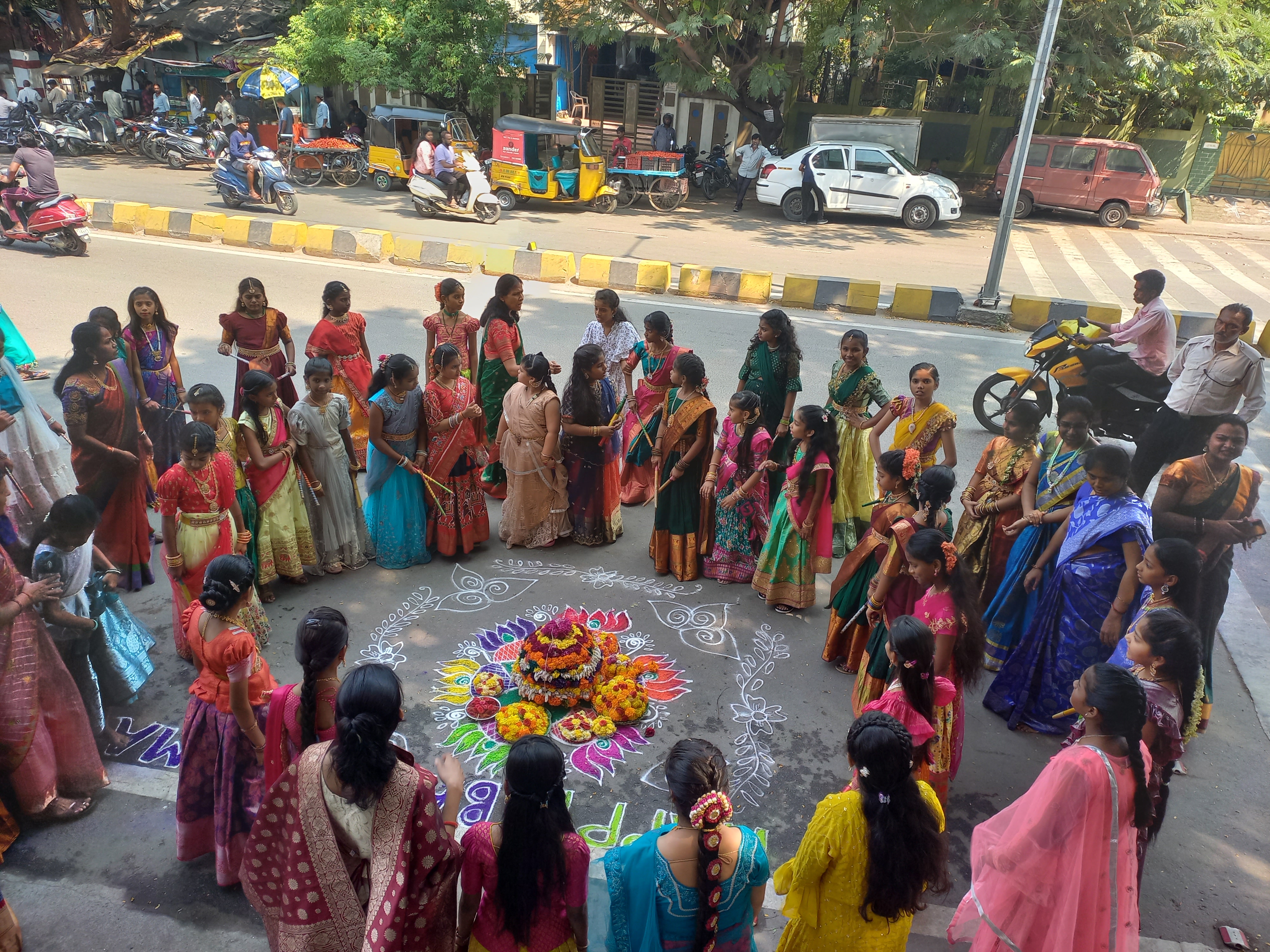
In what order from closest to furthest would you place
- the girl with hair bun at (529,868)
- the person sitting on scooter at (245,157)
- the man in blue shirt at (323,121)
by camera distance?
the girl with hair bun at (529,868), the person sitting on scooter at (245,157), the man in blue shirt at (323,121)

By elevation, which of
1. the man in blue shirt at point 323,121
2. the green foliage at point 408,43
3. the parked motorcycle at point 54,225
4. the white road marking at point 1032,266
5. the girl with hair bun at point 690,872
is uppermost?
the green foliage at point 408,43

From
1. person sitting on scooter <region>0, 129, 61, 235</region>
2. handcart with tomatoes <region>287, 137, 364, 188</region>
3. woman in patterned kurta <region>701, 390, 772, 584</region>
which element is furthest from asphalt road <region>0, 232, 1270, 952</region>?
handcart with tomatoes <region>287, 137, 364, 188</region>

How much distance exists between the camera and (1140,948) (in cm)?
340

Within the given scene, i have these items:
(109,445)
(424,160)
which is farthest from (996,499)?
(424,160)

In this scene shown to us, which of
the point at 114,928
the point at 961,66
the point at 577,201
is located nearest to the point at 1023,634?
the point at 114,928

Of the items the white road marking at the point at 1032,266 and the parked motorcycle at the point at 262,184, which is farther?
the parked motorcycle at the point at 262,184

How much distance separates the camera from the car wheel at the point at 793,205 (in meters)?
18.5

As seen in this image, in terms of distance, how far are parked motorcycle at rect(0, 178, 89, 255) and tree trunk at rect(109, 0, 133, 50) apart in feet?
54.1

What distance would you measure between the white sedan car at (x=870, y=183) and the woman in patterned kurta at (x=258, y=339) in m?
14.1

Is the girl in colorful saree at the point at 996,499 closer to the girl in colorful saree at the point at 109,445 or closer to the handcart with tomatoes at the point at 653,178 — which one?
A: the girl in colorful saree at the point at 109,445

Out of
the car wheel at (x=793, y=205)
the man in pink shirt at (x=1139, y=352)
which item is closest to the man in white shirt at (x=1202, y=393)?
the man in pink shirt at (x=1139, y=352)

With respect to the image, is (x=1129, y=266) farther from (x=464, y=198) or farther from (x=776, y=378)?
(x=776, y=378)

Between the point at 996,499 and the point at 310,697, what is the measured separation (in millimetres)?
3804

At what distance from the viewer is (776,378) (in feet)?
20.2
